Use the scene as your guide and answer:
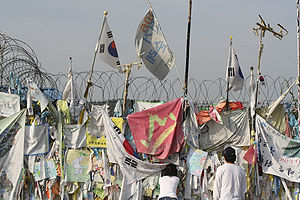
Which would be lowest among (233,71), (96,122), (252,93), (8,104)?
(96,122)

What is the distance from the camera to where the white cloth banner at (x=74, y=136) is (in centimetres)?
880

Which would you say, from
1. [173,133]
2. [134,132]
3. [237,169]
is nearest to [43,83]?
[134,132]

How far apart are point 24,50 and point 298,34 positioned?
572 cm

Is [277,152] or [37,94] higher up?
[37,94]

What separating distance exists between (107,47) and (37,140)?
2.30m

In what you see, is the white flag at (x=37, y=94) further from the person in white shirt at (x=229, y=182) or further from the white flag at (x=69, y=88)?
the person in white shirt at (x=229, y=182)

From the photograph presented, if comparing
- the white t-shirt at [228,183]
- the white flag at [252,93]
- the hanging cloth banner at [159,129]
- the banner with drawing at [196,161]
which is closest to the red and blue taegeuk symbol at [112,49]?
the hanging cloth banner at [159,129]

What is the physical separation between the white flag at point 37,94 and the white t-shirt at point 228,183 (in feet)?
12.7

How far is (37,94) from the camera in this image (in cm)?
869

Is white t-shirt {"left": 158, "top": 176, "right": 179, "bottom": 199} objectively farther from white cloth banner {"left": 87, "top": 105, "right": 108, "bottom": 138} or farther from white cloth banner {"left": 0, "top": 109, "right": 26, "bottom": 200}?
white cloth banner {"left": 0, "top": 109, "right": 26, "bottom": 200}

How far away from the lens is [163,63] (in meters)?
8.90

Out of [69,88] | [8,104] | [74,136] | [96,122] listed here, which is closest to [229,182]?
[96,122]

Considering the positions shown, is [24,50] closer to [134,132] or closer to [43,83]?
[43,83]

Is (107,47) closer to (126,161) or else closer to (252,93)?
(126,161)
